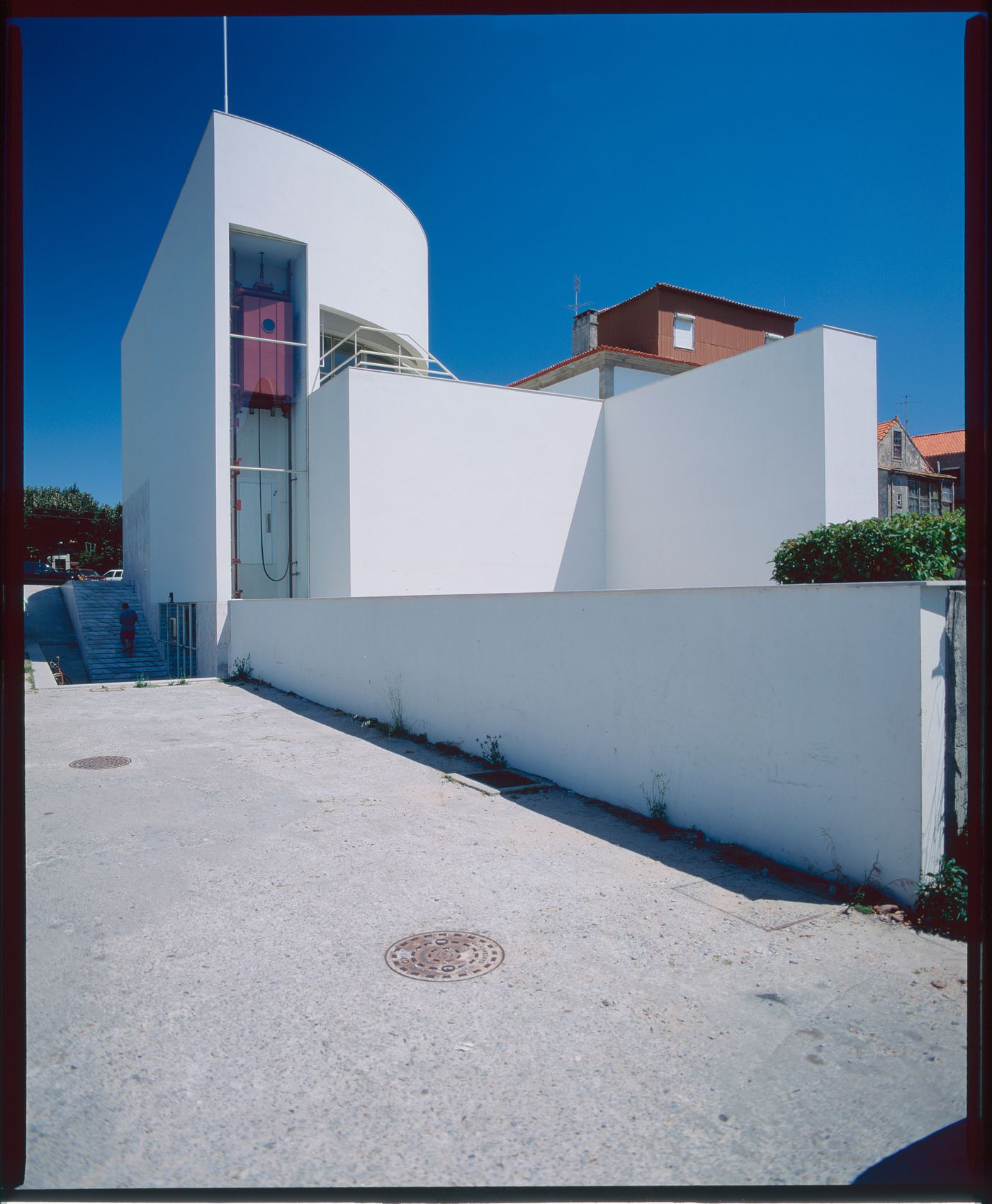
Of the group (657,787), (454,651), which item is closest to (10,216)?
(657,787)

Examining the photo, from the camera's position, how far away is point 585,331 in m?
34.2

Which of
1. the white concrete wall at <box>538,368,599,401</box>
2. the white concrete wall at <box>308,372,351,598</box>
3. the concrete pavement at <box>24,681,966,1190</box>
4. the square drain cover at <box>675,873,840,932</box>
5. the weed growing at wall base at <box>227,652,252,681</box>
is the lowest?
the concrete pavement at <box>24,681,966,1190</box>

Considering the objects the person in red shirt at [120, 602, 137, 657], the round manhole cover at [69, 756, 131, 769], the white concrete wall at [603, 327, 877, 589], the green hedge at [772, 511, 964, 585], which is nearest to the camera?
the green hedge at [772, 511, 964, 585]

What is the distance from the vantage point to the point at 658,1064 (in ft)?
9.60

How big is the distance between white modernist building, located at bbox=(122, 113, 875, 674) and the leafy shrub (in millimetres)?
11861

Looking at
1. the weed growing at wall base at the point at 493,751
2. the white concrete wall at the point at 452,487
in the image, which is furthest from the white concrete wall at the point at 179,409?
the weed growing at wall base at the point at 493,751

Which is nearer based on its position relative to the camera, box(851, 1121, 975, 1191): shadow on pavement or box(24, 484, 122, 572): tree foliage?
box(851, 1121, 975, 1191): shadow on pavement

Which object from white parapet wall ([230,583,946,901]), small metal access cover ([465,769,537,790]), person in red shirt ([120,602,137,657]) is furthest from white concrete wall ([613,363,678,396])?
small metal access cover ([465,769,537,790])

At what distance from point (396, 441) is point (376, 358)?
25.8 ft

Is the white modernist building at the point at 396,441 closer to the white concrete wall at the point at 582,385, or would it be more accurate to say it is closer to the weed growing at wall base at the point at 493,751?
the white concrete wall at the point at 582,385

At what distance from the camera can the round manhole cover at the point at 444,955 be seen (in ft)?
12.0

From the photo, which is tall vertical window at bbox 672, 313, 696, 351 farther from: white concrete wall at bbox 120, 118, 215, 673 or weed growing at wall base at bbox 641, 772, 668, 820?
weed growing at wall base at bbox 641, 772, 668, 820

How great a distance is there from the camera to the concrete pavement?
2479mm

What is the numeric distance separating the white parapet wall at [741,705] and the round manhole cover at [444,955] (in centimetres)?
214
